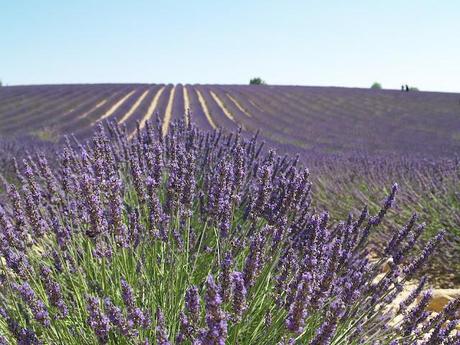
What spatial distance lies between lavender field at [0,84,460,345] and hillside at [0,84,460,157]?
2121mm

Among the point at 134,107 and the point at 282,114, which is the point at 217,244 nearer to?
the point at 282,114

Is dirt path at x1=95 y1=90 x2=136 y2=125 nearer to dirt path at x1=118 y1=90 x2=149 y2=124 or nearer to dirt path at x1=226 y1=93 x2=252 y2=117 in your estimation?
dirt path at x1=118 y1=90 x2=149 y2=124

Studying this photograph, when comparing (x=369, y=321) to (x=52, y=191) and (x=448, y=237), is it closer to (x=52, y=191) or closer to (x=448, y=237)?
(x=52, y=191)

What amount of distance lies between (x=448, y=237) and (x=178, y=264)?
293 centimetres

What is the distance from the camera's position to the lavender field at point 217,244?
1.37 metres

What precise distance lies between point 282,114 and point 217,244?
54.8 ft

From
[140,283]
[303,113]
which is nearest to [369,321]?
[140,283]

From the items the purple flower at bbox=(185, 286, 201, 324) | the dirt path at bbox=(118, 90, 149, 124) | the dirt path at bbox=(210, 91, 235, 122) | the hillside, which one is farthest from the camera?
the dirt path at bbox=(210, 91, 235, 122)

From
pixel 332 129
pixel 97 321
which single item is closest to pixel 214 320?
pixel 97 321

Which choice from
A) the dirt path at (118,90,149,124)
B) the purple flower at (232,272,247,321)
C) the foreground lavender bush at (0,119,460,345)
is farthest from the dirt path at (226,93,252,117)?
the purple flower at (232,272,247,321)

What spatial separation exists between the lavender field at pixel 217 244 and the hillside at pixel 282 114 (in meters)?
2.12

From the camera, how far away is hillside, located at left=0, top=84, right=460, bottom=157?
11.9 meters

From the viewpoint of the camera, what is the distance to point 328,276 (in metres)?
1.45

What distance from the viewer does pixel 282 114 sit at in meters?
18.2
